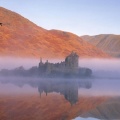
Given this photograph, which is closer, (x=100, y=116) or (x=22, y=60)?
(x=100, y=116)

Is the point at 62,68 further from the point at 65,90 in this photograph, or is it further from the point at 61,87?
the point at 65,90

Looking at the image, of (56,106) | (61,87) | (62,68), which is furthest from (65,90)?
(62,68)

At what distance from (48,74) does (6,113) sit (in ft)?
404

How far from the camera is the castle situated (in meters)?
148

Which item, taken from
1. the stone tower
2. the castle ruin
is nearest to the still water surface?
the castle ruin

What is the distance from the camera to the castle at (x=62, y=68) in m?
148

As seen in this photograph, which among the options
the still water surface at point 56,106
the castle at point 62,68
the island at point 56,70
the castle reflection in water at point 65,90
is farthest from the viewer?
the island at point 56,70

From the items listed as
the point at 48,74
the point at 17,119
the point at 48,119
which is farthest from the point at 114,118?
the point at 48,74

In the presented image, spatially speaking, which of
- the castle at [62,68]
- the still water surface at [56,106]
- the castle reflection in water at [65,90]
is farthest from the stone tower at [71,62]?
the still water surface at [56,106]

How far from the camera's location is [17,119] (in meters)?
24.8

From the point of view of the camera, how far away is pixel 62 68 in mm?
152750

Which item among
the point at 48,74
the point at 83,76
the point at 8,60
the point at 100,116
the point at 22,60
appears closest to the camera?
the point at 100,116

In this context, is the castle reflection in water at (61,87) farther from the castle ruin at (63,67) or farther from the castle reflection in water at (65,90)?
the castle ruin at (63,67)

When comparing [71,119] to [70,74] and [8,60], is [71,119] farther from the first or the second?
[8,60]
